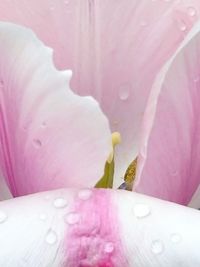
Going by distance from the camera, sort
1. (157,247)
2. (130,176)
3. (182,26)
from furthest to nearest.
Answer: (130,176)
(182,26)
(157,247)

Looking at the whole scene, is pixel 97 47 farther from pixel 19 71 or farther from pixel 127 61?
pixel 19 71

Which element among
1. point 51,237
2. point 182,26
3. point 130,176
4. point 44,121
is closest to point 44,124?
point 44,121

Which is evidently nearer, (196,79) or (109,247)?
(109,247)

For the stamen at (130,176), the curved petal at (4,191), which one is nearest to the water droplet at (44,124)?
the curved petal at (4,191)

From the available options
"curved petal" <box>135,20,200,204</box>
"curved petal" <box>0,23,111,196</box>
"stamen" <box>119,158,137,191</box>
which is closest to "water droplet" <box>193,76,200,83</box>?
→ "curved petal" <box>135,20,200,204</box>

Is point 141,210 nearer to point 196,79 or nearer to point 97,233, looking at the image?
point 97,233
